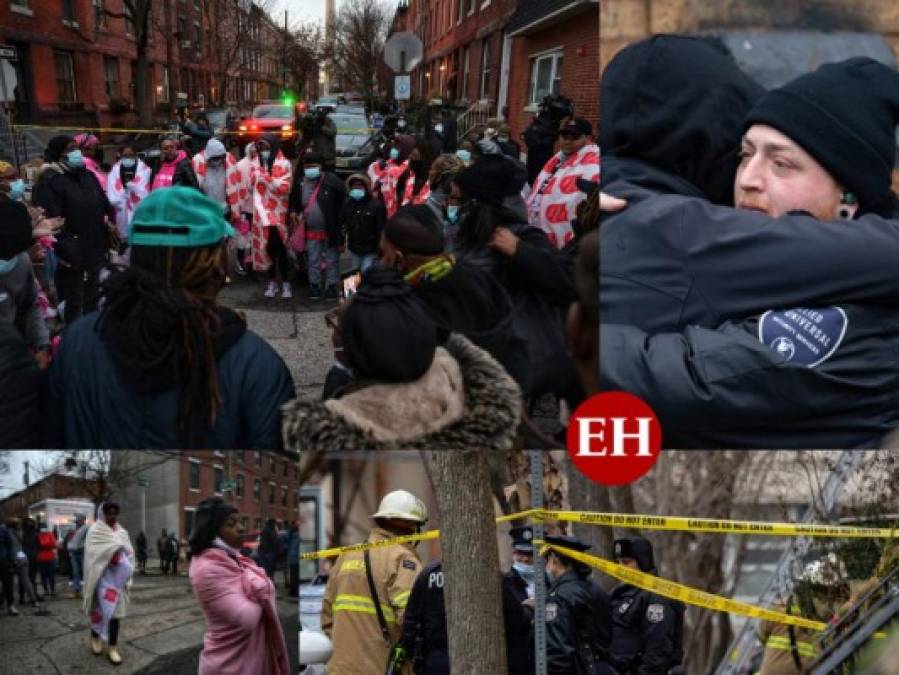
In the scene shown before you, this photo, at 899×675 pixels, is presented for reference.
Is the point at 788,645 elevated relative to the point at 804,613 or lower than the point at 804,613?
lower

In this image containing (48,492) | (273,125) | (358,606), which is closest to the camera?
(273,125)

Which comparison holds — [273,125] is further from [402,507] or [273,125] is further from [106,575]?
[402,507]

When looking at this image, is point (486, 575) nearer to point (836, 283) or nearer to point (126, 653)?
point (126, 653)

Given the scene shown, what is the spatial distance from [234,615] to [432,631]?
1.25 metres

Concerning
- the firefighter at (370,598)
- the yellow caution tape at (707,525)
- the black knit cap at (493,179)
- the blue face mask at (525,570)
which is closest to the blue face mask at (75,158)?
the black knit cap at (493,179)

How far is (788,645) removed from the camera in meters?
4.26

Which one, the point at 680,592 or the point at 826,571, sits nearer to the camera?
the point at 680,592

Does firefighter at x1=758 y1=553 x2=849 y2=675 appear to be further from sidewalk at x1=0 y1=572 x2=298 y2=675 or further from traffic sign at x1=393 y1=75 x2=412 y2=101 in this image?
traffic sign at x1=393 y1=75 x2=412 y2=101

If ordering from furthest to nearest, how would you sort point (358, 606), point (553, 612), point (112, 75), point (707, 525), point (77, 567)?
1. point (553, 612)
2. point (358, 606)
3. point (707, 525)
4. point (77, 567)
5. point (112, 75)

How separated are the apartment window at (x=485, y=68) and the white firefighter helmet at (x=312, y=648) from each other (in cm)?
169

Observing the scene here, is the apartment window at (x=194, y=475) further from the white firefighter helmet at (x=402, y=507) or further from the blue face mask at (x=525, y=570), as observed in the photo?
the blue face mask at (x=525, y=570)

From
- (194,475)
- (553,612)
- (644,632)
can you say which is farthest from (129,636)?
(644,632)

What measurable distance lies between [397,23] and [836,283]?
2.79 ft

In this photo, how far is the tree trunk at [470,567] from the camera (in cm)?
260
